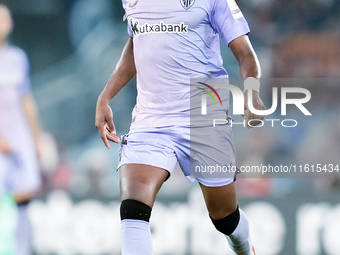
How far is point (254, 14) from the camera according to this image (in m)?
6.63

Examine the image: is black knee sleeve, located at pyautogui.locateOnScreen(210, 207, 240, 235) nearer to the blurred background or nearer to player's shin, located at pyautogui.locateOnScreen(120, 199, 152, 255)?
player's shin, located at pyautogui.locateOnScreen(120, 199, 152, 255)

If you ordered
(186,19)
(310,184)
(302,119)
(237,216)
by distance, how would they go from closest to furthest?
(186,19), (237,216), (310,184), (302,119)

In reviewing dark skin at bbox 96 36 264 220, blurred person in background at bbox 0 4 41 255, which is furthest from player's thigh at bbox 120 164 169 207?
blurred person in background at bbox 0 4 41 255

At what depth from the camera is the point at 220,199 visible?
3477 mm

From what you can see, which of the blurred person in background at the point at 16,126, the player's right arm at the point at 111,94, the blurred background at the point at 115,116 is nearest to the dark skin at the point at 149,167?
the player's right arm at the point at 111,94

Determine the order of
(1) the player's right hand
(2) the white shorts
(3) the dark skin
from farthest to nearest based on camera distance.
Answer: (1) the player's right hand < (2) the white shorts < (3) the dark skin

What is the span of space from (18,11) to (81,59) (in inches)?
30.6

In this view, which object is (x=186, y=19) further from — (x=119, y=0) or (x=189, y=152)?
(x=119, y=0)

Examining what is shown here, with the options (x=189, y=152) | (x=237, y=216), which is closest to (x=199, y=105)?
(x=189, y=152)

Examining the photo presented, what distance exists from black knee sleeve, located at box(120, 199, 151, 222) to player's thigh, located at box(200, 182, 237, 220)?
502mm

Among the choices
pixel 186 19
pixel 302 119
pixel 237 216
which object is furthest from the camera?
pixel 302 119

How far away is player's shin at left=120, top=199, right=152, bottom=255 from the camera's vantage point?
9.74ft

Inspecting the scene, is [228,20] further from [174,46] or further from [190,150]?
[190,150]

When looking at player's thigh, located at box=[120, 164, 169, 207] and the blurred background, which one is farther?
the blurred background
